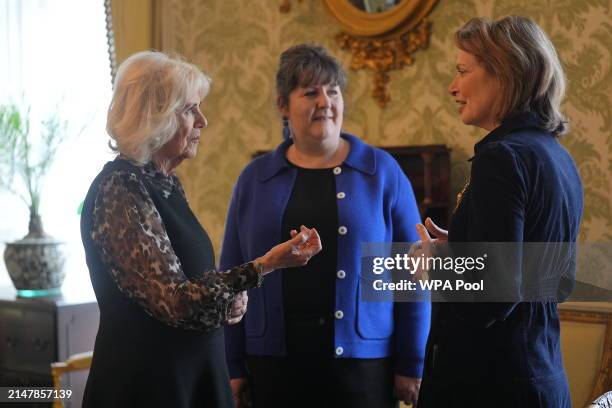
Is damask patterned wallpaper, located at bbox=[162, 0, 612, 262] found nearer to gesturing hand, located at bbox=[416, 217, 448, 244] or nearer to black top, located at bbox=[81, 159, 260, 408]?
gesturing hand, located at bbox=[416, 217, 448, 244]

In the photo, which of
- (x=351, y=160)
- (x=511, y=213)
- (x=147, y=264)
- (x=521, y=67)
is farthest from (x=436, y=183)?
(x=147, y=264)

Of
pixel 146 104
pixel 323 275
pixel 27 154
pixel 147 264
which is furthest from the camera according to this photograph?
pixel 27 154

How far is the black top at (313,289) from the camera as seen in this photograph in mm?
2266

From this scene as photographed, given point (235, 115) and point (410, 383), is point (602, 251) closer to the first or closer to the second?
point (410, 383)

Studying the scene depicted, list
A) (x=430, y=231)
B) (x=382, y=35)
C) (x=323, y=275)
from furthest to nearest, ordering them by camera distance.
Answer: (x=382, y=35)
(x=323, y=275)
(x=430, y=231)

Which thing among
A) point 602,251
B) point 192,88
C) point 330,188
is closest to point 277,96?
point 330,188

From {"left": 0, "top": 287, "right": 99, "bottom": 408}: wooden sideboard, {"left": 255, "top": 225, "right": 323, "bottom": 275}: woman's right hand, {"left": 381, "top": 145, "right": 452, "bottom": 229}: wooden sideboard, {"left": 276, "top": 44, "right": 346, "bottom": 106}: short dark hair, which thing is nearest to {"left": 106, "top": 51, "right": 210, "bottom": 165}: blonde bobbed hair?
{"left": 255, "top": 225, "right": 323, "bottom": 275}: woman's right hand

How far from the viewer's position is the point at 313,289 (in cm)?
→ 228

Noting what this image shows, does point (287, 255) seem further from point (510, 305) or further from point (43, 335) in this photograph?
point (43, 335)

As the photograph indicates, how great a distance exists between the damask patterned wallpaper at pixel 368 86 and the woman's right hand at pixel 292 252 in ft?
2.51

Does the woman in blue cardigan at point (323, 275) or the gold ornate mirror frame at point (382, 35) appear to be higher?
the gold ornate mirror frame at point (382, 35)

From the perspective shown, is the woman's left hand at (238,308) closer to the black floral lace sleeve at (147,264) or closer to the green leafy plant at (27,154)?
the black floral lace sleeve at (147,264)

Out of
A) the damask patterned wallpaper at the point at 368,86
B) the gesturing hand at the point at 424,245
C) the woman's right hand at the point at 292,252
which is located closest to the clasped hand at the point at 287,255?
the woman's right hand at the point at 292,252

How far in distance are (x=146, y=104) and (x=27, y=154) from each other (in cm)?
196
